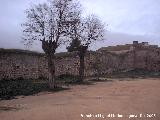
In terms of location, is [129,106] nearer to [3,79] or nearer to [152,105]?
[152,105]

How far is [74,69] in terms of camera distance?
35.5m

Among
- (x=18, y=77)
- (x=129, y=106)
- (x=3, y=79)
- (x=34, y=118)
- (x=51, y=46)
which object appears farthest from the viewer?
(x=18, y=77)

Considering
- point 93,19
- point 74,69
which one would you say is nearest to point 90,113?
point 93,19

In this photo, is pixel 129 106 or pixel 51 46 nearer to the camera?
pixel 129 106

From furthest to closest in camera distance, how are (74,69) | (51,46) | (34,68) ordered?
(74,69), (34,68), (51,46)

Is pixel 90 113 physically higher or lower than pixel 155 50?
lower

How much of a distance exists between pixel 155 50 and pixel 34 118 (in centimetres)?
4518

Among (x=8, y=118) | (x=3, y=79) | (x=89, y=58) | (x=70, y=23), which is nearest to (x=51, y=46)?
(x=70, y=23)

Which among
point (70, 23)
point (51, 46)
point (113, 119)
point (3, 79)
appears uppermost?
point (70, 23)

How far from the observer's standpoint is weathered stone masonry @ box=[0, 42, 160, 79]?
2646 centimetres

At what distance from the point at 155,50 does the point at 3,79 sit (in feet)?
113

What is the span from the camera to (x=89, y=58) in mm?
39531

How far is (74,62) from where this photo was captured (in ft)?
117

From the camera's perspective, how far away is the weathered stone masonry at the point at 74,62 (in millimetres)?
26461
